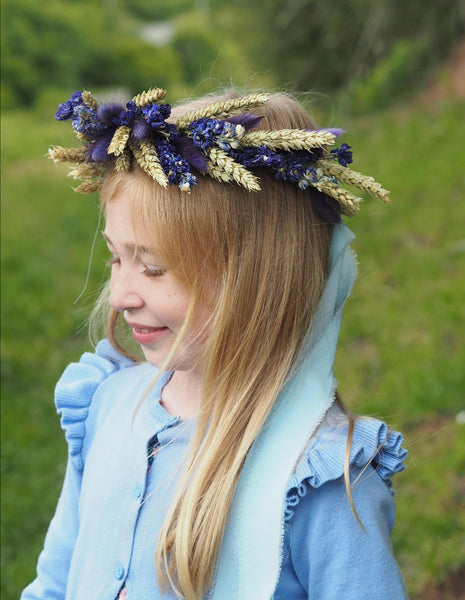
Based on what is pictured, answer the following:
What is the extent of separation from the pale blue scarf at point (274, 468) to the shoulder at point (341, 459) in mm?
25

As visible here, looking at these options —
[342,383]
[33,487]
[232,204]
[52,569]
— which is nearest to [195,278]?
[232,204]

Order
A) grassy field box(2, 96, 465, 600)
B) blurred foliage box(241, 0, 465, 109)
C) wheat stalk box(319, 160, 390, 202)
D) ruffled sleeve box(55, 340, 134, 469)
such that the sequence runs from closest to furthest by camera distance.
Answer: wheat stalk box(319, 160, 390, 202) → ruffled sleeve box(55, 340, 134, 469) → grassy field box(2, 96, 465, 600) → blurred foliage box(241, 0, 465, 109)

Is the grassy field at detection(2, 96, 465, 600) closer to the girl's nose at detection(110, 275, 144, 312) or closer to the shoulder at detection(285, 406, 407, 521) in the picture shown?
the shoulder at detection(285, 406, 407, 521)

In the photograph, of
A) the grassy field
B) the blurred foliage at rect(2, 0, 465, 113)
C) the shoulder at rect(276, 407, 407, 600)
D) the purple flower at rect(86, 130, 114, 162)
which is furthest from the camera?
the blurred foliage at rect(2, 0, 465, 113)

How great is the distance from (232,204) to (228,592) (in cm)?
82

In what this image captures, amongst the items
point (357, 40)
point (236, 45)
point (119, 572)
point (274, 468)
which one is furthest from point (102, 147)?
point (236, 45)

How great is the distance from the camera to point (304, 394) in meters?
1.64

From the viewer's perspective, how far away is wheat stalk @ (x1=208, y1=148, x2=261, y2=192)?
4.99 feet

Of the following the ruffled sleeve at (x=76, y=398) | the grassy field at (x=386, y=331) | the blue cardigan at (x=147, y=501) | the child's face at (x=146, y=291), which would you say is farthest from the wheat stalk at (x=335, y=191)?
the ruffled sleeve at (x=76, y=398)

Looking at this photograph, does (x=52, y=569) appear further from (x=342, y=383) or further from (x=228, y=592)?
(x=342, y=383)

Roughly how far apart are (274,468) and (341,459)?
14cm

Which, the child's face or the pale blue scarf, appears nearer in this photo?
the pale blue scarf

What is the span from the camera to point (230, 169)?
5.01ft

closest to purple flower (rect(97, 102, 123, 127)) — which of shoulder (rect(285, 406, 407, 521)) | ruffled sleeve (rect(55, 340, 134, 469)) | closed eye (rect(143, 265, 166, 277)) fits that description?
closed eye (rect(143, 265, 166, 277))
